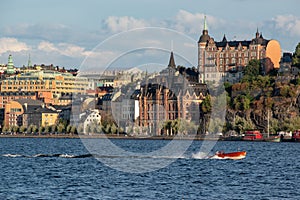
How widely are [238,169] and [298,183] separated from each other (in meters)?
10.6

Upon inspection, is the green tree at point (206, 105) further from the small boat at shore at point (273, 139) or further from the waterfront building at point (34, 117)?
the waterfront building at point (34, 117)

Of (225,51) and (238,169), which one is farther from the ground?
(225,51)

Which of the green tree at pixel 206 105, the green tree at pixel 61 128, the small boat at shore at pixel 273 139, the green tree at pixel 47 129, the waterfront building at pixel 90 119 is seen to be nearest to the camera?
the small boat at shore at pixel 273 139

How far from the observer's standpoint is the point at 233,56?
183m

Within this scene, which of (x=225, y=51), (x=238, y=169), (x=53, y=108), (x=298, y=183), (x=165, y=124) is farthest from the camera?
(x=53, y=108)

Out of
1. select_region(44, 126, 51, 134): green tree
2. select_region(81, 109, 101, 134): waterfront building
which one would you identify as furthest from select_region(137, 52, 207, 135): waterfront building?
select_region(44, 126, 51, 134): green tree

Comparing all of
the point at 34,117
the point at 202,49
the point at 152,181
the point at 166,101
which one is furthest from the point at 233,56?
the point at 152,181

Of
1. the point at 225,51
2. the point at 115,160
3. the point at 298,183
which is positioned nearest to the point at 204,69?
the point at 225,51

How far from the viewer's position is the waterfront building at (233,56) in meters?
178

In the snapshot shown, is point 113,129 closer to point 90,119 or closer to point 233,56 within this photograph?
point 90,119

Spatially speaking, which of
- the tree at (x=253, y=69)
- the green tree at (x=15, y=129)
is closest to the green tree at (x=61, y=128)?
the green tree at (x=15, y=129)

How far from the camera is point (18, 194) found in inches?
1757

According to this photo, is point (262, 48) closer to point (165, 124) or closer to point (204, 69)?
point (204, 69)

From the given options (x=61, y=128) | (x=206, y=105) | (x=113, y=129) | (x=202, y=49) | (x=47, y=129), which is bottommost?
(x=113, y=129)
